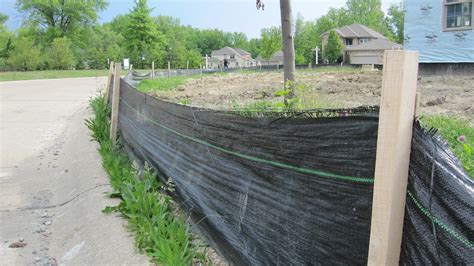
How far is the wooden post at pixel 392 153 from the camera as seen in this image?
6.26 feet

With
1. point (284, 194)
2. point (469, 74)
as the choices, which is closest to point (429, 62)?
point (469, 74)

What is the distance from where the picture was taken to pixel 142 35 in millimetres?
68938

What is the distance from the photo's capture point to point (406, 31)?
2012cm

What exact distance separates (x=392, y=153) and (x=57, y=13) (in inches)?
3591

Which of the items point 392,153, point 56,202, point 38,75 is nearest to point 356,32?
point 38,75

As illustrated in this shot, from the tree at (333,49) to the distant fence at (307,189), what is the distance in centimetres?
6835

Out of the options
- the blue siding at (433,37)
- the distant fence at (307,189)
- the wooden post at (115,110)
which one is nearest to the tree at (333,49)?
the blue siding at (433,37)

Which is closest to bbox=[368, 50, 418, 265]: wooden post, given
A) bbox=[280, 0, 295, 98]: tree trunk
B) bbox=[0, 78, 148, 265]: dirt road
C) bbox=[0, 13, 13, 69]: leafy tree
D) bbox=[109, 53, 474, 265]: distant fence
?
bbox=[109, 53, 474, 265]: distant fence

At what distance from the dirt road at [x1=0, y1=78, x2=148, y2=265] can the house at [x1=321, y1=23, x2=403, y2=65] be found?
50.9 meters

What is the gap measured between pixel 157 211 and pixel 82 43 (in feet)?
279

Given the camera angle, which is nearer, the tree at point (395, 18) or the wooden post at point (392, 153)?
the wooden post at point (392, 153)

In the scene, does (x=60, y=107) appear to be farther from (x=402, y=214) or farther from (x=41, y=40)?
(x=41, y=40)

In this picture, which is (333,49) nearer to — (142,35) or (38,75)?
(142,35)

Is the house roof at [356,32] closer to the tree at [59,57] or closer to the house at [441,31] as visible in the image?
the tree at [59,57]
